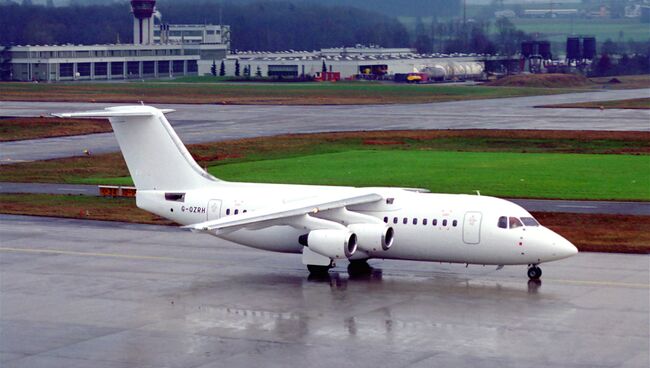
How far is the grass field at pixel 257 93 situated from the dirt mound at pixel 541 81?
884cm

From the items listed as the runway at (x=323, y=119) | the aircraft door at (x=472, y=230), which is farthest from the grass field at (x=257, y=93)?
the aircraft door at (x=472, y=230)

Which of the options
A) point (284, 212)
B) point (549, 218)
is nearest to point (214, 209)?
point (284, 212)

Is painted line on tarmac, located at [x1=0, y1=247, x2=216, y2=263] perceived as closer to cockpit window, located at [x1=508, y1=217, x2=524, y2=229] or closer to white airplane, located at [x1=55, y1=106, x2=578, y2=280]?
white airplane, located at [x1=55, y1=106, x2=578, y2=280]

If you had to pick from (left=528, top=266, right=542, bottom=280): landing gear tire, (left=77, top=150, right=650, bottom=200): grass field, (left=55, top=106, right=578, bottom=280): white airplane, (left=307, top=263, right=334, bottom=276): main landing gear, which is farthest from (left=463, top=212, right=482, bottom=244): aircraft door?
(left=77, top=150, right=650, bottom=200): grass field

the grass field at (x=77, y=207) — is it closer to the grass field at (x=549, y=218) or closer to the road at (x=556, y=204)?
the grass field at (x=549, y=218)

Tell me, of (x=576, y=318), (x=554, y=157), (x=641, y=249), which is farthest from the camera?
(x=554, y=157)

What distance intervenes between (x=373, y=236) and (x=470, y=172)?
3064cm

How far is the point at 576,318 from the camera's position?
34875 mm

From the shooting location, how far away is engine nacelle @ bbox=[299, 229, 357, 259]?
132ft

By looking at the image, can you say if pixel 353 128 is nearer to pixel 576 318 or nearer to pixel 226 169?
pixel 226 169

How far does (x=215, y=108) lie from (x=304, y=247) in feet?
294

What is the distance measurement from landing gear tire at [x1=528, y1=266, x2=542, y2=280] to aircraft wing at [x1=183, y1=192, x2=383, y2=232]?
5.81 metres

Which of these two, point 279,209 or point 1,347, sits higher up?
point 279,209

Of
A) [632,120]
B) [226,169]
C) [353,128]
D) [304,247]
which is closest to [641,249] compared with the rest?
[304,247]
